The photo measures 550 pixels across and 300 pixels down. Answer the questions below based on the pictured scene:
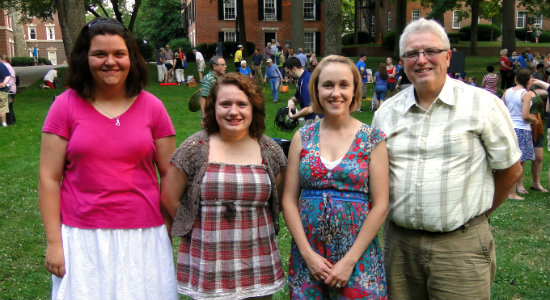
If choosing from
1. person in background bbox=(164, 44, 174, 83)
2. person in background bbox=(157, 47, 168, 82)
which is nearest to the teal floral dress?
person in background bbox=(164, 44, 174, 83)

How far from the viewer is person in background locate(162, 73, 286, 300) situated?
2.66 meters

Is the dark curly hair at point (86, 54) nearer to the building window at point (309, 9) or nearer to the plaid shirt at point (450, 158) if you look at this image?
the plaid shirt at point (450, 158)

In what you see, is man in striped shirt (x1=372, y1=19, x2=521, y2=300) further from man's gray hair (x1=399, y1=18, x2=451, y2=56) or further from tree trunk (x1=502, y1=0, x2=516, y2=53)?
tree trunk (x1=502, y1=0, x2=516, y2=53)

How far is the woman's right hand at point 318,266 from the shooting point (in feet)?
8.48

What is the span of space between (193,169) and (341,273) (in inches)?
37.9

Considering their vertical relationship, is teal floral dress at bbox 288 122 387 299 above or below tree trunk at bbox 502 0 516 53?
below

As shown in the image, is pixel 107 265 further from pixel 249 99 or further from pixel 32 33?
pixel 32 33

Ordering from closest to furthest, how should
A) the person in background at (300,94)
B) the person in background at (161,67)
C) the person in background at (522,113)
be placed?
1. the person in background at (522,113)
2. the person in background at (300,94)
3. the person in background at (161,67)

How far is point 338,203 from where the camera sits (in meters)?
2.59

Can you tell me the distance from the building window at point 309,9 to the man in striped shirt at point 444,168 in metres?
40.6

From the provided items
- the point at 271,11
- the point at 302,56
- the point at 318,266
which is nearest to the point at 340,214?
the point at 318,266

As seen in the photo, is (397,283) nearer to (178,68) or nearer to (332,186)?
(332,186)

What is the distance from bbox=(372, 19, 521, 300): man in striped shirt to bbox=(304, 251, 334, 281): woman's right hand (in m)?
0.53

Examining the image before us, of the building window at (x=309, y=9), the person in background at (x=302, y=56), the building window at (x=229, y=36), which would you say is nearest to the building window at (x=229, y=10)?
the building window at (x=229, y=36)
